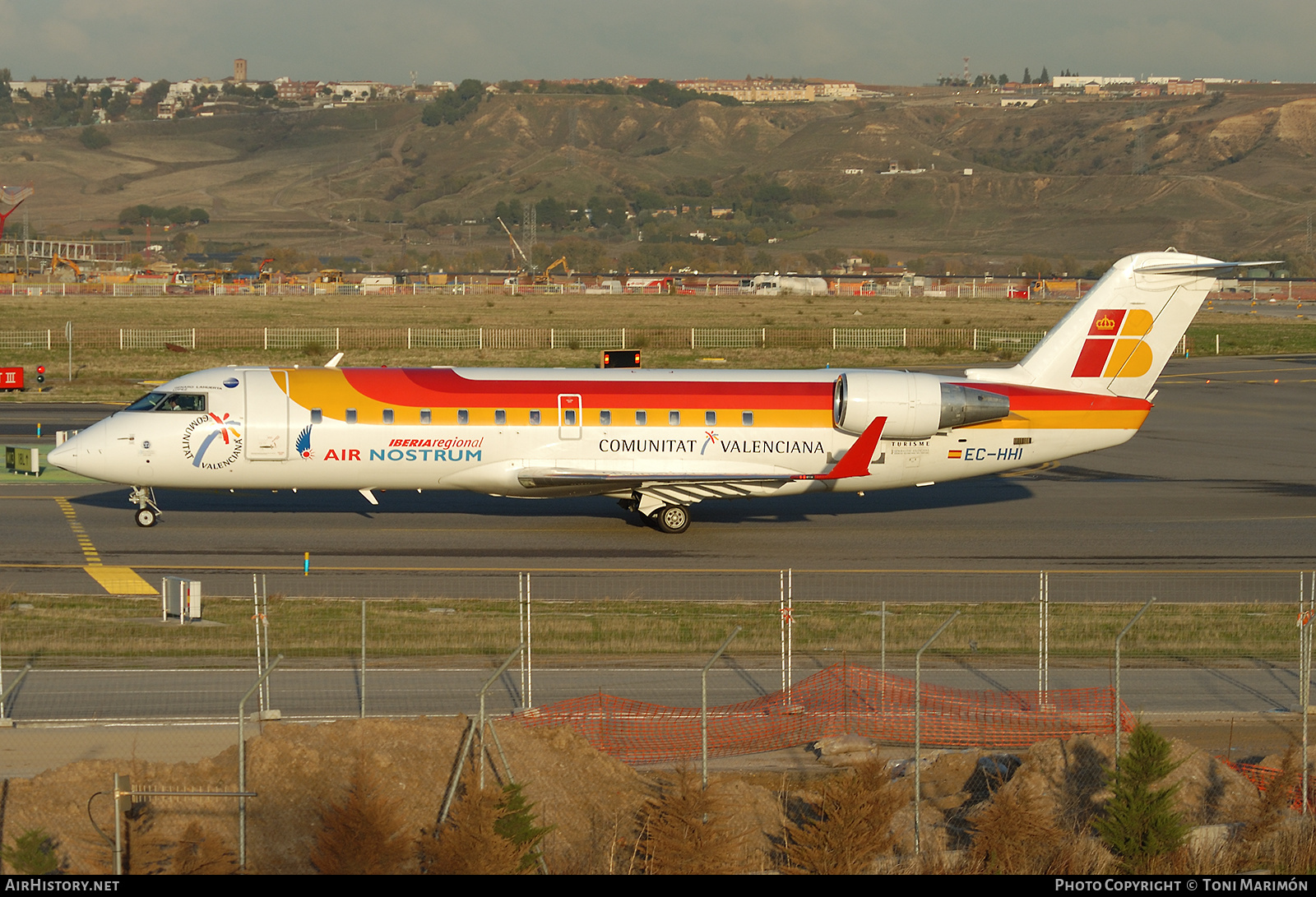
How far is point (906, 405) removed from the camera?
102 ft

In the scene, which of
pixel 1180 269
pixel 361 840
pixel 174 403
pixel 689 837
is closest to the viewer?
pixel 361 840

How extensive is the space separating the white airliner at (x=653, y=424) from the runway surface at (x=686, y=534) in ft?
4.29

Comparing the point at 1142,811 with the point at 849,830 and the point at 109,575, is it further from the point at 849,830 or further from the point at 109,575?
the point at 109,575

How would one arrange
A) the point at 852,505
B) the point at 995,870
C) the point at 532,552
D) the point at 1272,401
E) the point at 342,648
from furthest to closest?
the point at 1272,401, the point at 852,505, the point at 532,552, the point at 342,648, the point at 995,870

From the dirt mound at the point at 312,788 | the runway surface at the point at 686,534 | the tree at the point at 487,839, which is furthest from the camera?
the runway surface at the point at 686,534

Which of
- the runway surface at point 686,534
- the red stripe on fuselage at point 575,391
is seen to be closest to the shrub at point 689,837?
the runway surface at point 686,534

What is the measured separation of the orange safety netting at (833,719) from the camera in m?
17.1

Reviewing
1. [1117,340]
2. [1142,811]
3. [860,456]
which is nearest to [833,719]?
[1142,811]

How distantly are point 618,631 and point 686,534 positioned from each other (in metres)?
9.87

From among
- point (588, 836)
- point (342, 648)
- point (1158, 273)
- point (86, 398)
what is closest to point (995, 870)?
point (588, 836)

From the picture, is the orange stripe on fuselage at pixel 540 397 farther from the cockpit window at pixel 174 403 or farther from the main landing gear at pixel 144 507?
the main landing gear at pixel 144 507

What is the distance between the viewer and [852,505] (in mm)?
36219

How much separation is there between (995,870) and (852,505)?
2372 centimetres
